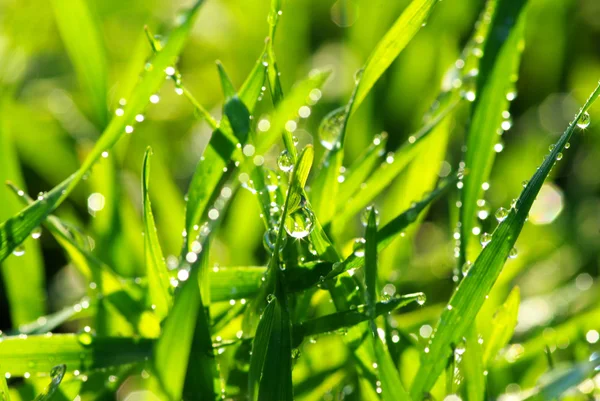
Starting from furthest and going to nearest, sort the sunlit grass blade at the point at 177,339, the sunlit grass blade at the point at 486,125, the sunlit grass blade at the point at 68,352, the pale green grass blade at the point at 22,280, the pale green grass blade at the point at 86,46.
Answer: the pale green grass blade at the point at 86,46
the pale green grass blade at the point at 22,280
the sunlit grass blade at the point at 486,125
the sunlit grass blade at the point at 68,352
the sunlit grass blade at the point at 177,339

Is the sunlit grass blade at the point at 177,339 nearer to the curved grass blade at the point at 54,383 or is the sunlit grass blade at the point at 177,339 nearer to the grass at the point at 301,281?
the grass at the point at 301,281

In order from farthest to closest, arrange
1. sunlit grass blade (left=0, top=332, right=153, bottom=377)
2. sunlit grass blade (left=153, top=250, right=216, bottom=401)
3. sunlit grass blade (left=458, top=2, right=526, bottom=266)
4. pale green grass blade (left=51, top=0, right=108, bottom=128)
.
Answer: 1. pale green grass blade (left=51, top=0, right=108, bottom=128)
2. sunlit grass blade (left=458, top=2, right=526, bottom=266)
3. sunlit grass blade (left=0, top=332, right=153, bottom=377)
4. sunlit grass blade (left=153, top=250, right=216, bottom=401)

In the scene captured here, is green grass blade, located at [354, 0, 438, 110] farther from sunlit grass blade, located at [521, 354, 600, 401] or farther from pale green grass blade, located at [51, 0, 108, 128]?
pale green grass blade, located at [51, 0, 108, 128]

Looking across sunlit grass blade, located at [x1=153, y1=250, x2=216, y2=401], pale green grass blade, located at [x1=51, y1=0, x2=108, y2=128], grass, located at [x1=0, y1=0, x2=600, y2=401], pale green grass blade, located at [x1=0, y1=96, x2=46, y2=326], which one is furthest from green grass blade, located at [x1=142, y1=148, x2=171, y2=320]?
→ pale green grass blade, located at [x1=51, y1=0, x2=108, y2=128]

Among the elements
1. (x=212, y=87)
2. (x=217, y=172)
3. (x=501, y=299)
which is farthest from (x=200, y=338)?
(x=212, y=87)

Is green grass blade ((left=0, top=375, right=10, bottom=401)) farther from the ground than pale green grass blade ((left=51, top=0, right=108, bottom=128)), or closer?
closer

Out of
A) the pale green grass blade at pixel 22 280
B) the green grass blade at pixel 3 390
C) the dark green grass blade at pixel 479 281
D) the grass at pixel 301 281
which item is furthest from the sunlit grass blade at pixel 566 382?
the pale green grass blade at pixel 22 280

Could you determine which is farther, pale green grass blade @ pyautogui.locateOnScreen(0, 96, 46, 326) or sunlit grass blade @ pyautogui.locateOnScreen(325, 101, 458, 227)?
pale green grass blade @ pyautogui.locateOnScreen(0, 96, 46, 326)
